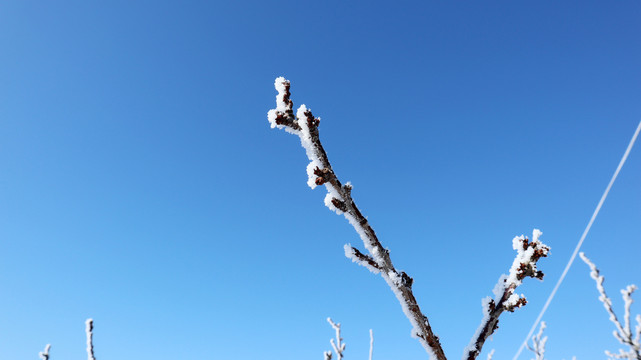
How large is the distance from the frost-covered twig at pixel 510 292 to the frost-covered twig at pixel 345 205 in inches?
12.6

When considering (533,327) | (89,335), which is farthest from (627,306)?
(89,335)

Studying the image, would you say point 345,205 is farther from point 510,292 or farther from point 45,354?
point 45,354

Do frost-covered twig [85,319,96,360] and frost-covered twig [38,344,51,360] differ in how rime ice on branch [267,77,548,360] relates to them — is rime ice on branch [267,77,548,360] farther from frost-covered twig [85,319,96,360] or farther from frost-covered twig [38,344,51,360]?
frost-covered twig [38,344,51,360]

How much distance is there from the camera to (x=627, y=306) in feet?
29.3

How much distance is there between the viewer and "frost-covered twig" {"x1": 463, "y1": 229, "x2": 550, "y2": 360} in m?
2.21

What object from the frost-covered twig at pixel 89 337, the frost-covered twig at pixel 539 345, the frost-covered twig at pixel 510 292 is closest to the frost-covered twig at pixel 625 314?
the frost-covered twig at pixel 539 345

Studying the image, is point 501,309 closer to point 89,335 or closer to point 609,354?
point 89,335

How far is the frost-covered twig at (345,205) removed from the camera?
199 cm

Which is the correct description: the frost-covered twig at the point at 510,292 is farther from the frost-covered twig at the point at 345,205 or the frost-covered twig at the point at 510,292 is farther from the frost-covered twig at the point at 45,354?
the frost-covered twig at the point at 45,354

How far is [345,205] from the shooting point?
2031mm

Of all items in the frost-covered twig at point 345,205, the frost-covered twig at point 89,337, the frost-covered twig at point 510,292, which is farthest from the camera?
the frost-covered twig at point 89,337

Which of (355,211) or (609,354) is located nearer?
(355,211)

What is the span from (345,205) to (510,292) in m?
1.24

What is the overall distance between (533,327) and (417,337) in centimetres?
937
